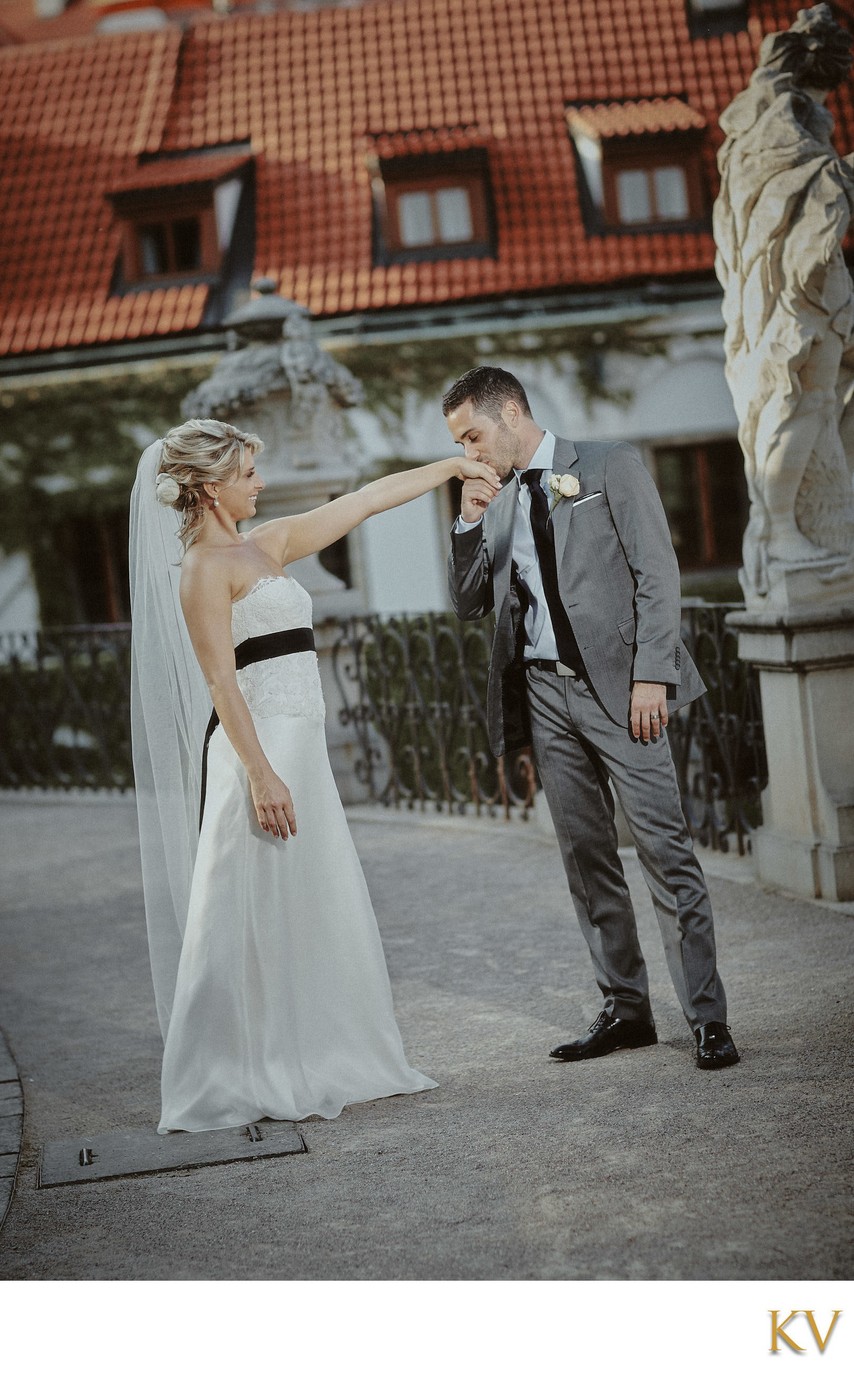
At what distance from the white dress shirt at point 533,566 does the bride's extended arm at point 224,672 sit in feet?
2.50

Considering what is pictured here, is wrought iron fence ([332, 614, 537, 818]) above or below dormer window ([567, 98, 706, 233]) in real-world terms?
below

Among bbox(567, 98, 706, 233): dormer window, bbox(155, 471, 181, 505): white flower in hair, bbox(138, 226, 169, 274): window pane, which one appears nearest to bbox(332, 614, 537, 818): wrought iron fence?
bbox(155, 471, 181, 505): white flower in hair

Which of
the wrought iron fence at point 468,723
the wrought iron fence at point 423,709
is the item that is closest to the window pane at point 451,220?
the wrought iron fence at point 468,723

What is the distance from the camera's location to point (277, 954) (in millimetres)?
4859

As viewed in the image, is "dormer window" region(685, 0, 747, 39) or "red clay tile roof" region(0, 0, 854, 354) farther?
"dormer window" region(685, 0, 747, 39)

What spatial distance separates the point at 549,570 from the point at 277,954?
1391 mm

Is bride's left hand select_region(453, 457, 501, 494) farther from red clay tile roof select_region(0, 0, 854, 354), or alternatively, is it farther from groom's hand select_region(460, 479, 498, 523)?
red clay tile roof select_region(0, 0, 854, 354)

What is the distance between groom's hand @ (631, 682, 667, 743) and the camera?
15.4 feet

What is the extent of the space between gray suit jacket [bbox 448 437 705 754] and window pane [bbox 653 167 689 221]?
53.1 ft

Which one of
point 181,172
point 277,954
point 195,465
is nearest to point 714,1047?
point 277,954

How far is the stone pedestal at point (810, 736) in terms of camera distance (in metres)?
6.60

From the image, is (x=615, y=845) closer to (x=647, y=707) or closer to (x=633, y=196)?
(x=647, y=707)

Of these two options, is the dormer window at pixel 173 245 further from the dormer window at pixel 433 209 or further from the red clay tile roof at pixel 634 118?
the red clay tile roof at pixel 634 118
